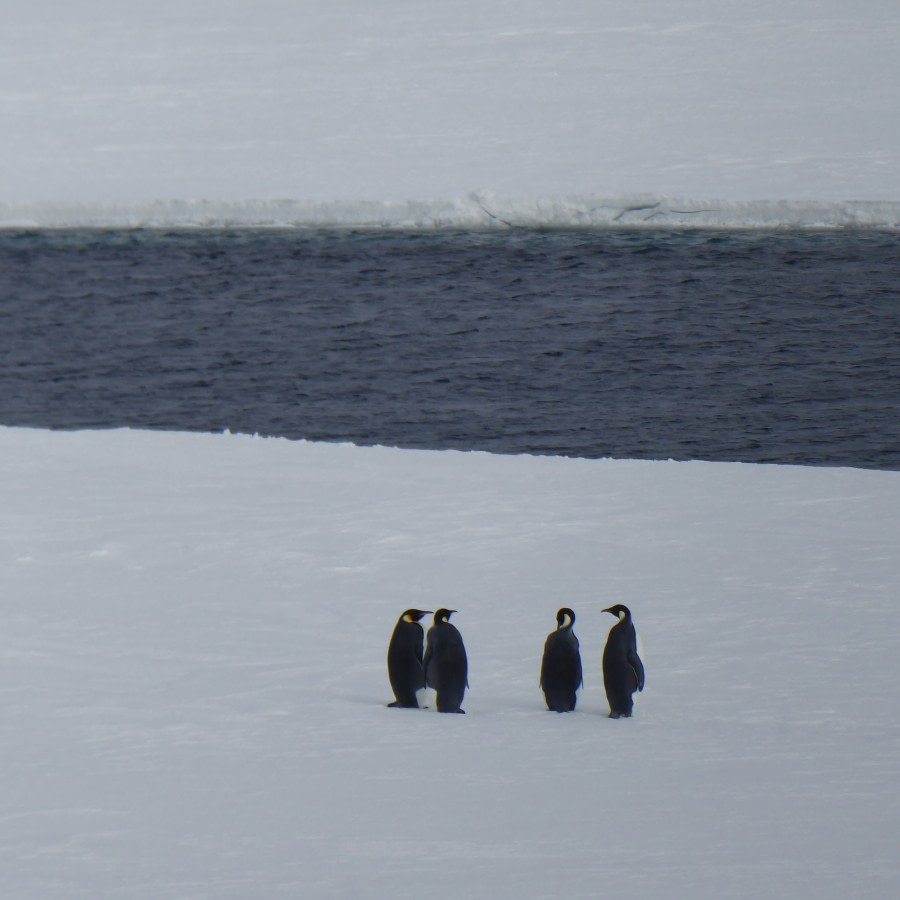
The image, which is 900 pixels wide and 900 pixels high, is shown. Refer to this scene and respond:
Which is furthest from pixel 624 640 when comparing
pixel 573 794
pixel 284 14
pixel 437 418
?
pixel 284 14

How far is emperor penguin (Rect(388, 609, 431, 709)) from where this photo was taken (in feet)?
12.3

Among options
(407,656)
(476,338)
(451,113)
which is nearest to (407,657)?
(407,656)

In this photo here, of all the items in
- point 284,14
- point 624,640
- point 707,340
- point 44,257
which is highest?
point 284,14

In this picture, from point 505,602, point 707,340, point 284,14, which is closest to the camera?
point 505,602

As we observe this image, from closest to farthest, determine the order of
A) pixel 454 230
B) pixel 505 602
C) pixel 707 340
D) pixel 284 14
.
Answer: pixel 505 602 < pixel 707 340 < pixel 454 230 < pixel 284 14

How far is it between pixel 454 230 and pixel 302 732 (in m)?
7.63

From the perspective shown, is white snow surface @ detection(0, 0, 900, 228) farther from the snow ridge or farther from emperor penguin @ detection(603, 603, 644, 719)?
emperor penguin @ detection(603, 603, 644, 719)

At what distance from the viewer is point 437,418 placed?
8633 mm

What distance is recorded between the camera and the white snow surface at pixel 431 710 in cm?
289

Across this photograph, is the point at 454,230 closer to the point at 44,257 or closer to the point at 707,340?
the point at 707,340

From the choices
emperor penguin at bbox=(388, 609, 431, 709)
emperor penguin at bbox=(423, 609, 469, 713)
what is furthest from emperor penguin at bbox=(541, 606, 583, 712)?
emperor penguin at bbox=(388, 609, 431, 709)

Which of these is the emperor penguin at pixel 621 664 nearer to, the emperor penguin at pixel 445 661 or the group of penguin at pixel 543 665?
the group of penguin at pixel 543 665

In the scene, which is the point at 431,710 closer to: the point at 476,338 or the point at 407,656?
the point at 407,656

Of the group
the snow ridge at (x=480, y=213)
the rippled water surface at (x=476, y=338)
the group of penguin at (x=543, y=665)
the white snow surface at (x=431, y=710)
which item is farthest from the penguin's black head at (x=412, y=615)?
the snow ridge at (x=480, y=213)
